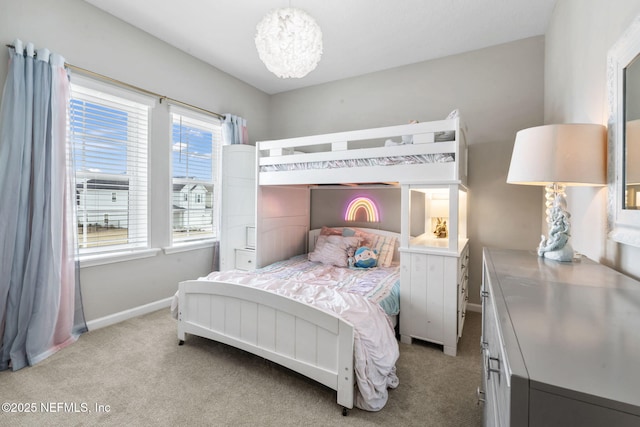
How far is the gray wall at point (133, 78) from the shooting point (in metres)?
2.23

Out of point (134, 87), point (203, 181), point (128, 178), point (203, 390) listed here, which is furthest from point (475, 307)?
point (134, 87)

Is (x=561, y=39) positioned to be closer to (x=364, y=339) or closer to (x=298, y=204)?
(x=364, y=339)

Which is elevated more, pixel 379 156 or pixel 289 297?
pixel 379 156

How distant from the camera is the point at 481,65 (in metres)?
3.05

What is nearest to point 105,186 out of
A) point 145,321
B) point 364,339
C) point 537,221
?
point 145,321

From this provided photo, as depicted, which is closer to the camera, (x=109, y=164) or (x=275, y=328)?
(x=275, y=328)

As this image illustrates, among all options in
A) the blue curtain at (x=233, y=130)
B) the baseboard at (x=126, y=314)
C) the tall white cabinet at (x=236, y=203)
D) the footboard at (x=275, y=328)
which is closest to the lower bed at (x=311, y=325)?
the footboard at (x=275, y=328)

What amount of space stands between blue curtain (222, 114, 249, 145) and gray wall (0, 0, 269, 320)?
0.55 ft

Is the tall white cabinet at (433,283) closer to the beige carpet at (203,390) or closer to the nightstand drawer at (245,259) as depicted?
the beige carpet at (203,390)

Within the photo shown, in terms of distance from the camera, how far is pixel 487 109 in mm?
3023

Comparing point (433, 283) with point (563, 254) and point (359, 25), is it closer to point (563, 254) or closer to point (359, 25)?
point (563, 254)

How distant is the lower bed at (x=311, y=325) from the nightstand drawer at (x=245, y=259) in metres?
0.89

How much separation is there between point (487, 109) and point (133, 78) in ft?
11.5

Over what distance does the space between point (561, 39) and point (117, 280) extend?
4.21 metres
